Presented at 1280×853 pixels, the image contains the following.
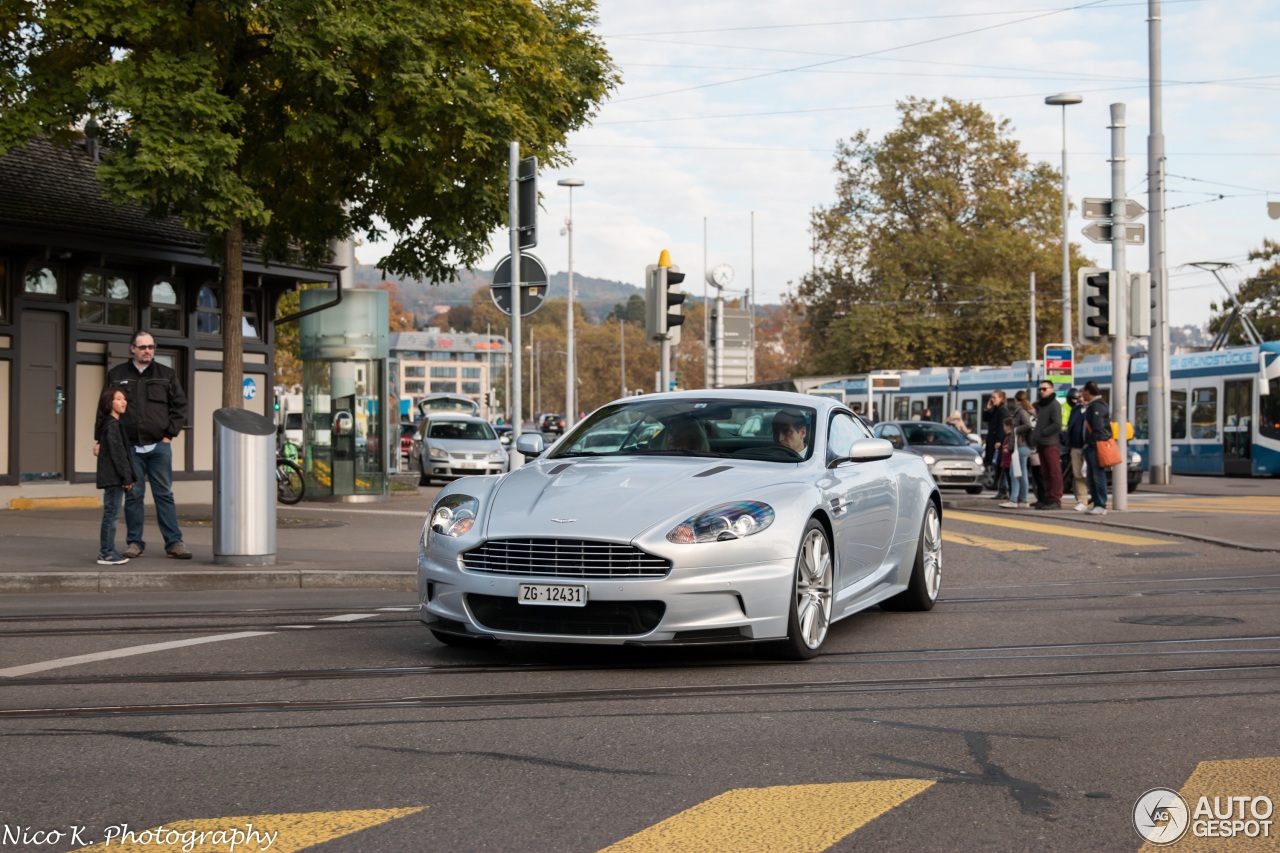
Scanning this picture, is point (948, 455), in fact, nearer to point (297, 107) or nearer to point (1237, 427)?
point (1237, 427)

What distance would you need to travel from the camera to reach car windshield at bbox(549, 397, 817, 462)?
8.52m

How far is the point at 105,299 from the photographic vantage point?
72.8ft

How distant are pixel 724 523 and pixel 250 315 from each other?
63.3 ft

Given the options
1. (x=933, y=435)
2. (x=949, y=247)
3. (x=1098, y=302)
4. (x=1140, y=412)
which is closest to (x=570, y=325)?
(x=949, y=247)

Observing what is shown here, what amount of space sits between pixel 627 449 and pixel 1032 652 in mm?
2505

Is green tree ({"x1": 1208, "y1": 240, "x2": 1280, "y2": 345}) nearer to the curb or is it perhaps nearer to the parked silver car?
the parked silver car

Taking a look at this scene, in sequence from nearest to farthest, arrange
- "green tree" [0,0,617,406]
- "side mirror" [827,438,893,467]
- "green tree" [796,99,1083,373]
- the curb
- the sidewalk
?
"side mirror" [827,438,893,467], the curb, the sidewalk, "green tree" [0,0,617,406], "green tree" [796,99,1083,373]

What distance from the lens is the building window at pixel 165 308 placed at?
75.5 feet

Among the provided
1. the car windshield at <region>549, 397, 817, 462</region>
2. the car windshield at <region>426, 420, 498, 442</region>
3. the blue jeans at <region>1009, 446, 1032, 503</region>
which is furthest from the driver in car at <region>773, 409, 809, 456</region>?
the car windshield at <region>426, 420, 498, 442</region>

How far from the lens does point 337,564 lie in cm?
1293

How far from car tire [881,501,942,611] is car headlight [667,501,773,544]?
2751mm

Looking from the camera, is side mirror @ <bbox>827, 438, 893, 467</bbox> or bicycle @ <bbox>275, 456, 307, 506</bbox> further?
bicycle @ <bbox>275, 456, 307, 506</bbox>

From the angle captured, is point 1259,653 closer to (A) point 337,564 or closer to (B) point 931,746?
(B) point 931,746

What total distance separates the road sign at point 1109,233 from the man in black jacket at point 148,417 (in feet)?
45.2
